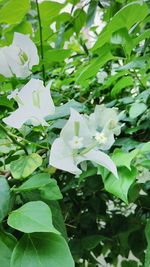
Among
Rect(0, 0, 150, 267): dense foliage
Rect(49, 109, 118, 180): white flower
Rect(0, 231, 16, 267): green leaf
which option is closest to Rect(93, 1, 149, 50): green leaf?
Rect(0, 0, 150, 267): dense foliage

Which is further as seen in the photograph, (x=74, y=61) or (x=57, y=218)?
(x=74, y=61)

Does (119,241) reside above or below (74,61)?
below

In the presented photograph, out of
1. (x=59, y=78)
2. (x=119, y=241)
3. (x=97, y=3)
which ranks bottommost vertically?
(x=119, y=241)

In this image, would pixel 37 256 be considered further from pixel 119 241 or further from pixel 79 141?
pixel 119 241

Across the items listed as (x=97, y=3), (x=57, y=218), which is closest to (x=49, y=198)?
(x=57, y=218)

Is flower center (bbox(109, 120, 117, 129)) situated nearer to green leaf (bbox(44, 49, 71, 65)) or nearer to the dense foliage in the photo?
the dense foliage

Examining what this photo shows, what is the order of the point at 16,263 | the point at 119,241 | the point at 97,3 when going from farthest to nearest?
the point at 119,241, the point at 97,3, the point at 16,263
